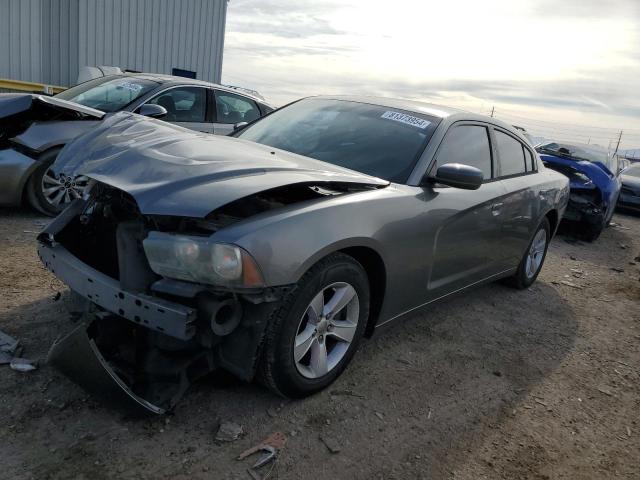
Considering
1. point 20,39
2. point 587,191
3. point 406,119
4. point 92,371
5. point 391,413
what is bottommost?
point 391,413

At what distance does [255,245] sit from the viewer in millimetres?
2303

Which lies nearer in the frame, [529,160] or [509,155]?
[509,155]

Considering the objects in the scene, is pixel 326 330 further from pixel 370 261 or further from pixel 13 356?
pixel 13 356

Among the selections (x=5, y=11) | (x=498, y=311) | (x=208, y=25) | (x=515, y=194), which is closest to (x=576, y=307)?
(x=498, y=311)

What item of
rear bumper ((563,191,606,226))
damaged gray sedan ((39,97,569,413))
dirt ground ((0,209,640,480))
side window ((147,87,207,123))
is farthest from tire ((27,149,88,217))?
rear bumper ((563,191,606,226))

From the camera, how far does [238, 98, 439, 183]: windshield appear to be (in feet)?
11.1

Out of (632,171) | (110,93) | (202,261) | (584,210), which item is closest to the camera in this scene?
(202,261)

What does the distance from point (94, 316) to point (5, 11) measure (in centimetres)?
1148

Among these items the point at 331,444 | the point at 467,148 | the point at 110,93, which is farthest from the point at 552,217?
the point at 110,93

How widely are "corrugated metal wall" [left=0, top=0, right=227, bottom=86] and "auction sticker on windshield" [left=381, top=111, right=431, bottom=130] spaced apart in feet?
35.8

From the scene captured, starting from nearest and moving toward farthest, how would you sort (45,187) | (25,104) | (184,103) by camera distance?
(25,104) → (45,187) → (184,103)

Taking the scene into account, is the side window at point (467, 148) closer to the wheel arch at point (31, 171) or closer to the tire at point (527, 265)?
the tire at point (527, 265)

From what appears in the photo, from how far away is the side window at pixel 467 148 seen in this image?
3.59m

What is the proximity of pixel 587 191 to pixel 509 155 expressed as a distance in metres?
4.46
